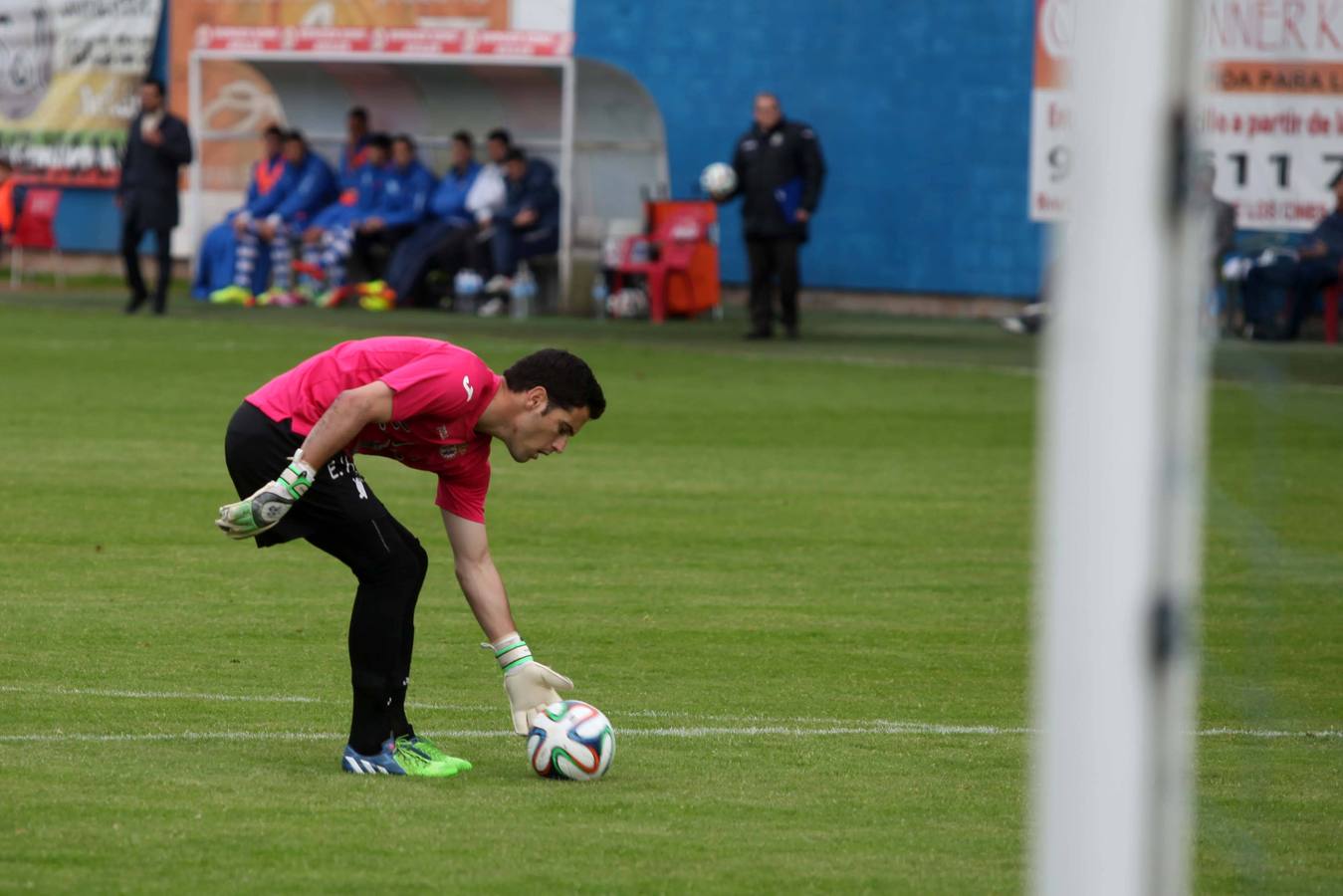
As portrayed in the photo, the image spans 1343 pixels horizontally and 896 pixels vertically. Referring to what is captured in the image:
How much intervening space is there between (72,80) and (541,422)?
27.5 metres

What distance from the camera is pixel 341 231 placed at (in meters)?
27.4

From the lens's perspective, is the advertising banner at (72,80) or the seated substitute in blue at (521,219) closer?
the seated substitute in blue at (521,219)

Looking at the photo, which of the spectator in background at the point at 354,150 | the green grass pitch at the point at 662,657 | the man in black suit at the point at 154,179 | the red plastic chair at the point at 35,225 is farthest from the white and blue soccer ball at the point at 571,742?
the red plastic chair at the point at 35,225

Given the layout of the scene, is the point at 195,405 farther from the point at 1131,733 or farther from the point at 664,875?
the point at 1131,733

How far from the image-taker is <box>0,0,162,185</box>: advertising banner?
31984 millimetres

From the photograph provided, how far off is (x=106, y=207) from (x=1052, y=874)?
1191 inches

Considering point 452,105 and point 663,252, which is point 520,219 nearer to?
point 663,252

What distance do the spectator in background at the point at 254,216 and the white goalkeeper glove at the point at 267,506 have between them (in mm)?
22234

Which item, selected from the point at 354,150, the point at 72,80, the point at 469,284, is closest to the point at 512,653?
the point at 469,284

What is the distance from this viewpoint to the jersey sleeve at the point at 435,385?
6262 mm

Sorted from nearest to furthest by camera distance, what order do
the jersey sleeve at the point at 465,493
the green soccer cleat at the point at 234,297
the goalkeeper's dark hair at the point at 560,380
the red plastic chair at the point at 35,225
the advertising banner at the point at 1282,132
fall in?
the goalkeeper's dark hair at the point at 560,380, the jersey sleeve at the point at 465,493, the advertising banner at the point at 1282,132, the green soccer cleat at the point at 234,297, the red plastic chair at the point at 35,225

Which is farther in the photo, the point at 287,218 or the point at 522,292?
the point at 287,218

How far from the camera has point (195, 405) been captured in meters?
17.0

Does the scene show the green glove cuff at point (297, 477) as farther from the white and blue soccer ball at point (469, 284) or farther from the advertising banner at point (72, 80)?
the advertising banner at point (72, 80)
